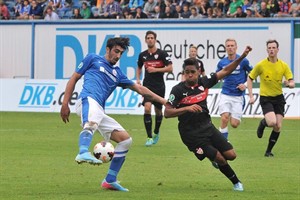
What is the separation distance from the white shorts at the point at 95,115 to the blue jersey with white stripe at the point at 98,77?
0.48 feet

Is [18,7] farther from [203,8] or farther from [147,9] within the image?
[203,8]

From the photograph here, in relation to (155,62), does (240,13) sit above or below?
above

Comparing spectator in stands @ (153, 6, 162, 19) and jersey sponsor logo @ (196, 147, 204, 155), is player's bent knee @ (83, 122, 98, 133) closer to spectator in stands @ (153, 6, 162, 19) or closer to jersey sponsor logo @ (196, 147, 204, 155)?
jersey sponsor logo @ (196, 147, 204, 155)

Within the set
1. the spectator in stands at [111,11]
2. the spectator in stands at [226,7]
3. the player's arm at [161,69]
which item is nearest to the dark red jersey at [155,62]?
the player's arm at [161,69]

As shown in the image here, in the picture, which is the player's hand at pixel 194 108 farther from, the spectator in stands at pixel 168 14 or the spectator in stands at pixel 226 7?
the spectator in stands at pixel 168 14

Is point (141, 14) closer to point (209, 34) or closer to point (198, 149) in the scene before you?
point (209, 34)

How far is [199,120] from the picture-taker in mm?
13812

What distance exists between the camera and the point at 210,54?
3625cm

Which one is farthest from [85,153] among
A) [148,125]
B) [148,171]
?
[148,125]

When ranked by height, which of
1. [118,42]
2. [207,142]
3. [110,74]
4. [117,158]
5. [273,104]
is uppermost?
[118,42]

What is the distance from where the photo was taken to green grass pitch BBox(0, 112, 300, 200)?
528 inches

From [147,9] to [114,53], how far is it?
25450mm

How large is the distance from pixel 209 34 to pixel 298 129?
10048mm

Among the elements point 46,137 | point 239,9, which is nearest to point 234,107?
point 46,137
